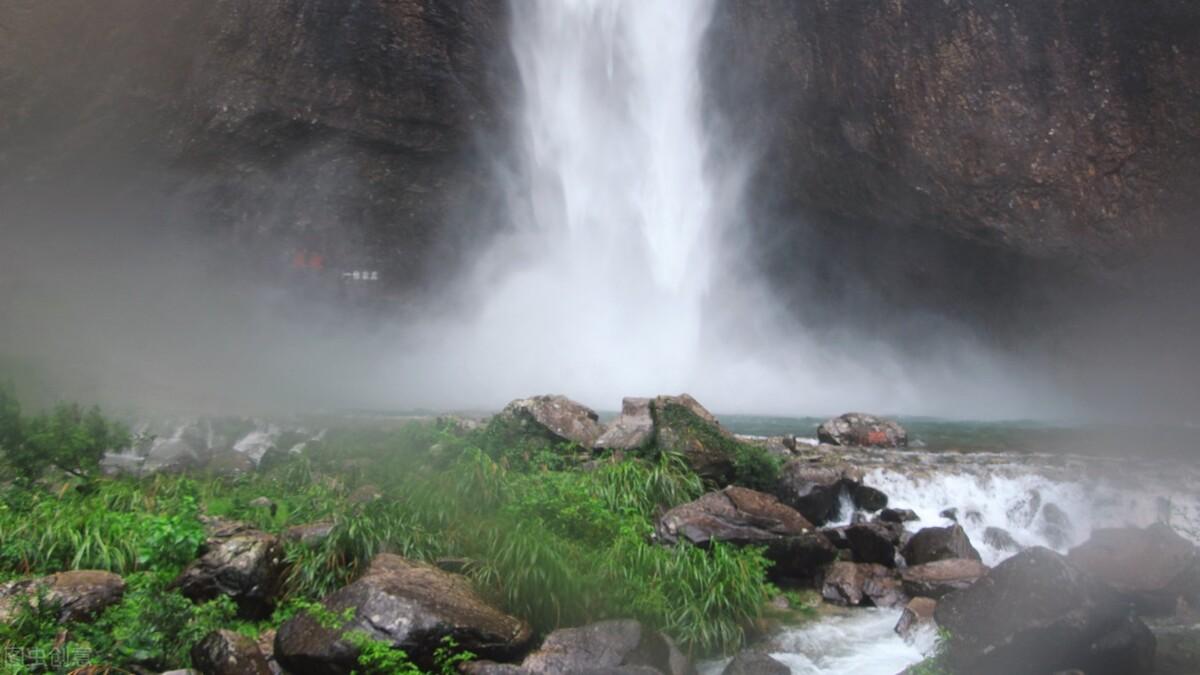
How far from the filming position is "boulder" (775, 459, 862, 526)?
37.2 feet

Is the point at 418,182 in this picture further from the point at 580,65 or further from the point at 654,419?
the point at 654,419

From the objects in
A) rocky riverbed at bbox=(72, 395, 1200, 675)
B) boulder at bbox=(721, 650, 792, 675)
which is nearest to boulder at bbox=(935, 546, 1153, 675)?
rocky riverbed at bbox=(72, 395, 1200, 675)

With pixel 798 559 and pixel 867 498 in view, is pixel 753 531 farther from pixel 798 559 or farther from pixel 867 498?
pixel 867 498

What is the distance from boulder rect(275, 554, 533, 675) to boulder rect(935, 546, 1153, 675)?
4.05 metres

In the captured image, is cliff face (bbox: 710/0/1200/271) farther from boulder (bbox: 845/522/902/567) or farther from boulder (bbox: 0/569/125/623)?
boulder (bbox: 0/569/125/623)

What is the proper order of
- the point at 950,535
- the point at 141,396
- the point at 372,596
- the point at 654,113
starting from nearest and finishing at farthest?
the point at 372,596
the point at 950,535
the point at 141,396
the point at 654,113

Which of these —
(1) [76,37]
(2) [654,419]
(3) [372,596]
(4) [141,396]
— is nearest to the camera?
(3) [372,596]

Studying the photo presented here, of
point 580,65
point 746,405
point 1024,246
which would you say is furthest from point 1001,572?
point 580,65

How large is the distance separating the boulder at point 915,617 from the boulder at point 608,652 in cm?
254

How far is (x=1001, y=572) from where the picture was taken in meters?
7.52

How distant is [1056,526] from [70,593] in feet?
42.5

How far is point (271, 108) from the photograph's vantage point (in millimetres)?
25766

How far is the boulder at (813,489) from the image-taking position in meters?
11.3

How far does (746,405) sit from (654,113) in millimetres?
11023
